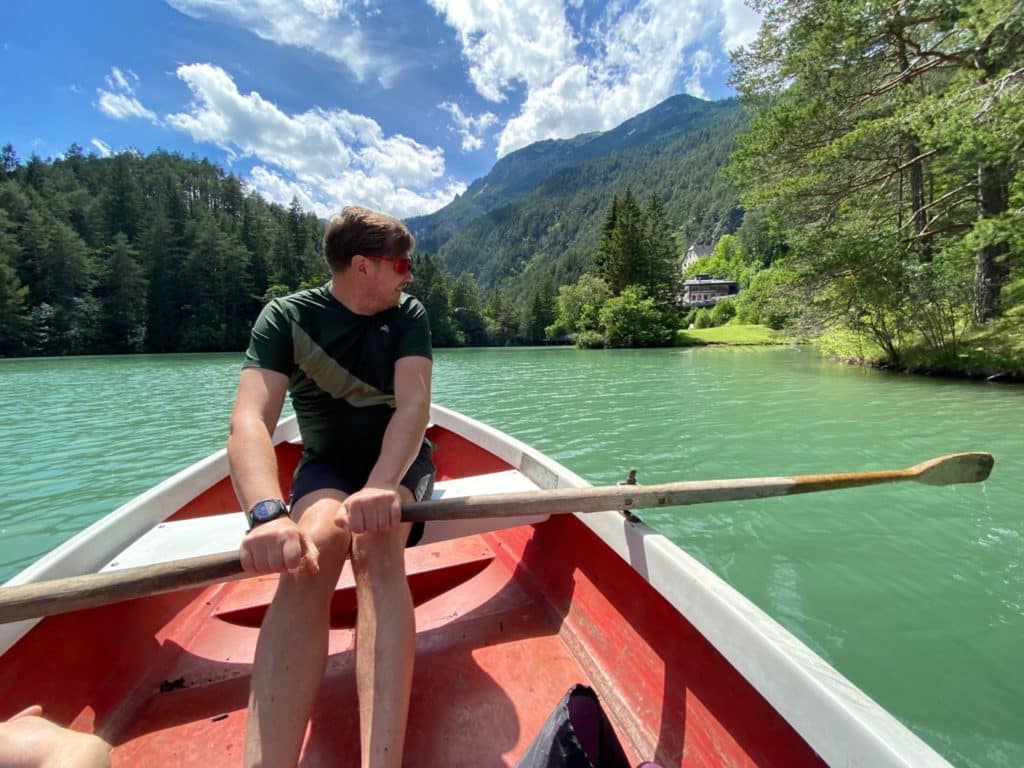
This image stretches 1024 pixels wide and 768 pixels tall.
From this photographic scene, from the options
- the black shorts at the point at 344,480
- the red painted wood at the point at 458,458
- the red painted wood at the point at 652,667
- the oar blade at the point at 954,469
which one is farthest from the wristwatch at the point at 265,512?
the oar blade at the point at 954,469

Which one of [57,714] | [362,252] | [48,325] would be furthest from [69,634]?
[48,325]

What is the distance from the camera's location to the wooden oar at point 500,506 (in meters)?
1.14

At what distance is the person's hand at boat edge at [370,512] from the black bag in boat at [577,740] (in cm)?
60

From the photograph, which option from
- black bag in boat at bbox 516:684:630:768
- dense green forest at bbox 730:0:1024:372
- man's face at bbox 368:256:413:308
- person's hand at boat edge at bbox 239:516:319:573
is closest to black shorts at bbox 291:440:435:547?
person's hand at boat edge at bbox 239:516:319:573

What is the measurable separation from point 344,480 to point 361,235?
885 millimetres

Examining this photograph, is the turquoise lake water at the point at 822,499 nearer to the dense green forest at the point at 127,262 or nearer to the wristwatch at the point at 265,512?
the wristwatch at the point at 265,512

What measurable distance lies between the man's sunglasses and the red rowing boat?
103 centimetres

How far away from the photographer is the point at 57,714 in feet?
4.89

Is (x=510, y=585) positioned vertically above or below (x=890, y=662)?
above

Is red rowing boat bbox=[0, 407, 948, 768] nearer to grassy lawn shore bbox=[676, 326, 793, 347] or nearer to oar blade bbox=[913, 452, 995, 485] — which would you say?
oar blade bbox=[913, 452, 995, 485]

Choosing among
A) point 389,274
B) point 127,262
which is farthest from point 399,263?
point 127,262

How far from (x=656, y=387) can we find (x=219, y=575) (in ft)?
46.9

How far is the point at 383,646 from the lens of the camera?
50.3 inches

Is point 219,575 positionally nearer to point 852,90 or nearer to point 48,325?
point 852,90
